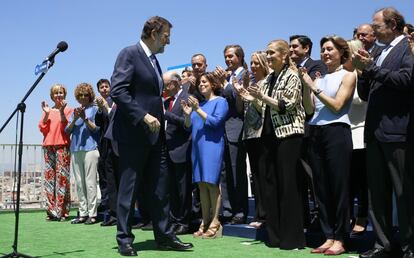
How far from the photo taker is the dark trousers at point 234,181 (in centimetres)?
581

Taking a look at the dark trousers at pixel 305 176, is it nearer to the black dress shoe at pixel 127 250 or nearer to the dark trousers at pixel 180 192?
the dark trousers at pixel 180 192

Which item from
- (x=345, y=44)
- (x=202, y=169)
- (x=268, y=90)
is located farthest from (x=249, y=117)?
(x=345, y=44)

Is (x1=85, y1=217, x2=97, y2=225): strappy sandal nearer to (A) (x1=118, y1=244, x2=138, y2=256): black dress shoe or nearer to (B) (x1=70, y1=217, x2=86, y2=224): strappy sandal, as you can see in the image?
(B) (x1=70, y1=217, x2=86, y2=224): strappy sandal

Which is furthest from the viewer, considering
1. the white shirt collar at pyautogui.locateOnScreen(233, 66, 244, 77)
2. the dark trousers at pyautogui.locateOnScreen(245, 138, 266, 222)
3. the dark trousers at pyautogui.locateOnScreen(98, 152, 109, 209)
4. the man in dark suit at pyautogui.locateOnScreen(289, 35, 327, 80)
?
the dark trousers at pyautogui.locateOnScreen(98, 152, 109, 209)

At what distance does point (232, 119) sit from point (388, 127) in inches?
86.9

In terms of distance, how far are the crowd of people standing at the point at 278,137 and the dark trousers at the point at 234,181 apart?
1 centimetres

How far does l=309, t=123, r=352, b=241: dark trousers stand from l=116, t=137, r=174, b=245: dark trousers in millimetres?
1388

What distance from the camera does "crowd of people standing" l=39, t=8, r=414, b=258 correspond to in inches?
159

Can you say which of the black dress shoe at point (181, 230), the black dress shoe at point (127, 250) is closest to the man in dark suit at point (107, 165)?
the black dress shoe at point (181, 230)

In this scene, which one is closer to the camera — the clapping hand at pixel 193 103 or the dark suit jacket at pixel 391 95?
the dark suit jacket at pixel 391 95

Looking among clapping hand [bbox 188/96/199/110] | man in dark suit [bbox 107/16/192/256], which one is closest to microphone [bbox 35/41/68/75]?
Answer: man in dark suit [bbox 107/16/192/256]

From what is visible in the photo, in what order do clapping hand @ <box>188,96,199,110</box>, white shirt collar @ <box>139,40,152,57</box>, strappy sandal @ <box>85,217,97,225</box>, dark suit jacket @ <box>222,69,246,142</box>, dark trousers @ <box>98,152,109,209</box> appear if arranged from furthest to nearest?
dark trousers @ <box>98,152,109,209</box>, strappy sandal @ <box>85,217,97,225</box>, dark suit jacket @ <box>222,69,246,142</box>, clapping hand @ <box>188,96,199,110</box>, white shirt collar @ <box>139,40,152,57</box>

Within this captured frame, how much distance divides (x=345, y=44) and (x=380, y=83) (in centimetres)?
74

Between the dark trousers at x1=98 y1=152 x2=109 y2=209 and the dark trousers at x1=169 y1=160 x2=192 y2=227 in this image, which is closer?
the dark trousers at x1=169 y1=160 x2=192 y2=227
